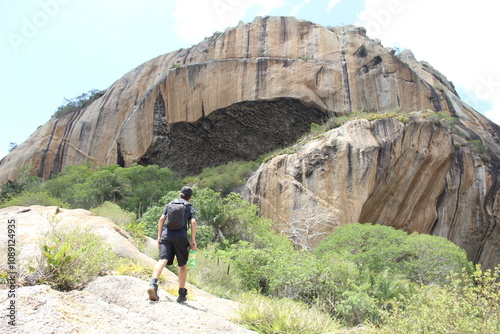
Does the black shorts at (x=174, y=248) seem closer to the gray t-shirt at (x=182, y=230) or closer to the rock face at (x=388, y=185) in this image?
the gray t-shirt at (x=182, y=230)

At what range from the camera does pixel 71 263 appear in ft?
17.9

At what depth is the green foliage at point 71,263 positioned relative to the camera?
520 centimetres

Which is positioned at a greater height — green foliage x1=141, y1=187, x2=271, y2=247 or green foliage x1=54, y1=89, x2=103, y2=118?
green foliage x1=54, y1=89, x2=103, y2=118

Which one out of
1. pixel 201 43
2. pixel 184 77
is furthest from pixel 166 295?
pixel 201 43

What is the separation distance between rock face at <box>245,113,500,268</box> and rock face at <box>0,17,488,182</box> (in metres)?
4.15

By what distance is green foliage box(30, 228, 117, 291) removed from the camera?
520 centimetres

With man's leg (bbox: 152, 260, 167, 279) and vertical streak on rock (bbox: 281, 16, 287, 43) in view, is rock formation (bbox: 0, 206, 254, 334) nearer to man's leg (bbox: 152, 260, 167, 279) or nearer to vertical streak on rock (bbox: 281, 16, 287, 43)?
man's leg (bbox: 152, 260, 167, 279)

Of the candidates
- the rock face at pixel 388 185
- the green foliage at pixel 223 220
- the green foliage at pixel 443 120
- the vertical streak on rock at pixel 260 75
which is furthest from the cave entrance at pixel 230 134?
the green foliage at pixel 223 220

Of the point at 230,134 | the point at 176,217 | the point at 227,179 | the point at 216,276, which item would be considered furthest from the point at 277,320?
the point at 230,134

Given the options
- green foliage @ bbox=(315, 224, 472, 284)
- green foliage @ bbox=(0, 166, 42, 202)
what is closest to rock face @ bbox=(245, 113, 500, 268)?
green foliage @ bbox=(315, 224, 472, 284)

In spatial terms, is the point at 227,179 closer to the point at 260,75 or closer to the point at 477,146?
the point at 260,75

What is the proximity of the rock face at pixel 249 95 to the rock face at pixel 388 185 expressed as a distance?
4.15 meters

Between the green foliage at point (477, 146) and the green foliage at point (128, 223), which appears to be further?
the green foliage at point (477, 146)

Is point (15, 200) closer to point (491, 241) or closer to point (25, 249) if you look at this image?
point (25, 249)
